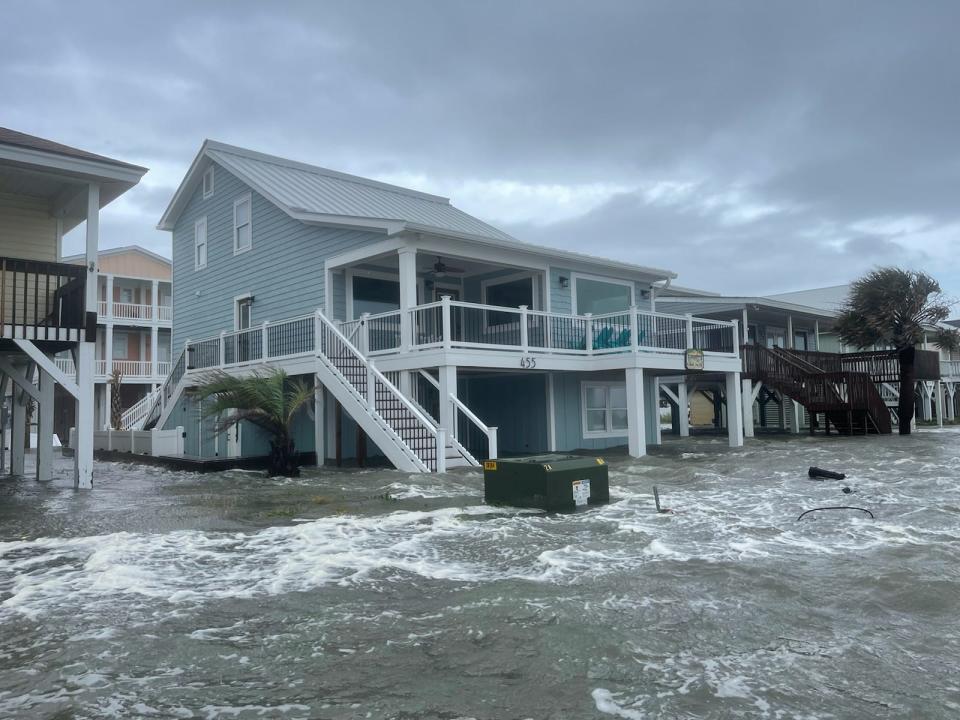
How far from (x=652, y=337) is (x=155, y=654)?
15641 mm

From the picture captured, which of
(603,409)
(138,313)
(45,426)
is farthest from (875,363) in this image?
(138,313)

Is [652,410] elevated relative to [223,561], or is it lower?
elevated

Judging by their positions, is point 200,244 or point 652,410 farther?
point 200,244

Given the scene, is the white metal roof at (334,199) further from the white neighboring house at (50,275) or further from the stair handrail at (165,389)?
the white neighboring house at (50,275)

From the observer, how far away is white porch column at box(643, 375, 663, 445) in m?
23.0

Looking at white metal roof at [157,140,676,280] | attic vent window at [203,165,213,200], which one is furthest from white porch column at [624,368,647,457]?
attic vent window at [203,165,213,200]

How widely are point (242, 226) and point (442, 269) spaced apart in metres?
7.32

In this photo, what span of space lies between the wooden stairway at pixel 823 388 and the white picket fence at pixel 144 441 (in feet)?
57.8

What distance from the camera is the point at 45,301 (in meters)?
13.9

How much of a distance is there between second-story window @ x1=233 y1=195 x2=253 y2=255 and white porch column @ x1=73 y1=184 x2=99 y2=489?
890cm

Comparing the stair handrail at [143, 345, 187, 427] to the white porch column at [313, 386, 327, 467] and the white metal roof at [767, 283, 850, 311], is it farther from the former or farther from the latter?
the white metal roof at [767, 283, 850, 311]

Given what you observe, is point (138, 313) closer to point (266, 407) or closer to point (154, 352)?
point (154, 352)

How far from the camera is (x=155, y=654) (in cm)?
466

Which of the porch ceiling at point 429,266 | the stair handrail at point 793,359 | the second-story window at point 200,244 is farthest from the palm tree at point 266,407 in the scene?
the stair handrail at point 793,359
